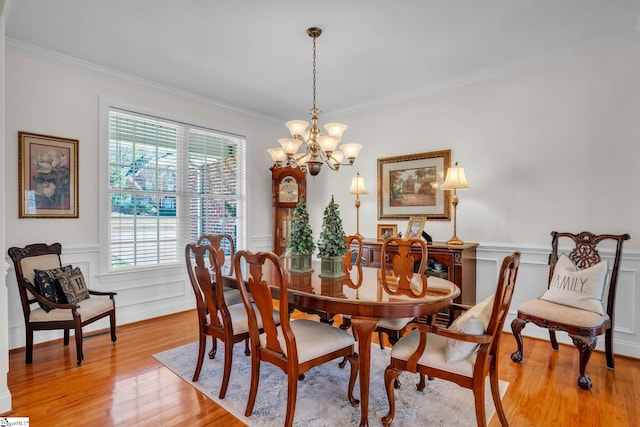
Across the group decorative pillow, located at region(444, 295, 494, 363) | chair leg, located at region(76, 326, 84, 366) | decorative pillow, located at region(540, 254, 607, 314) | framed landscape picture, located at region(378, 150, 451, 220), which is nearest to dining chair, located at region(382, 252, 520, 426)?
decorative pillow, located at region(444, 295, 494, 363)

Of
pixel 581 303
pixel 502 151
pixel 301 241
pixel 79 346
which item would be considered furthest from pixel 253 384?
pixel 502 151

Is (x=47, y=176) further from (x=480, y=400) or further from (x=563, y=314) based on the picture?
(x=563, y=314)

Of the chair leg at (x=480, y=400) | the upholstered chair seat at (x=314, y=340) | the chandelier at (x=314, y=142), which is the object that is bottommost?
the chair leg at (x=480, y=400)

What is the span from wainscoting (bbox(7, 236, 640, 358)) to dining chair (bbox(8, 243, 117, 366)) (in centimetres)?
26

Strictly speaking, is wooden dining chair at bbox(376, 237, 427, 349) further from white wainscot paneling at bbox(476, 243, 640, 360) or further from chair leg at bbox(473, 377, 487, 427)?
white wainscot paneling at bbox(476, 243, 640, 360)

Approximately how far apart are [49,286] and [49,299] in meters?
0.11

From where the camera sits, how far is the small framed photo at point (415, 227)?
388cm

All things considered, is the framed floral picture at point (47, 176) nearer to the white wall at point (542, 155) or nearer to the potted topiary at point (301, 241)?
the potted topiary at point (301, 241)

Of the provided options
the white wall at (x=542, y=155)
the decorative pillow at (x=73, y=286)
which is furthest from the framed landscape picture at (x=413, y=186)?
the decorative pillow at (x=73, y=286)

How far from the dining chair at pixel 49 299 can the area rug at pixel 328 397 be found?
759mm

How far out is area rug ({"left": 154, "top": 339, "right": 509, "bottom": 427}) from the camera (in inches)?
80.8

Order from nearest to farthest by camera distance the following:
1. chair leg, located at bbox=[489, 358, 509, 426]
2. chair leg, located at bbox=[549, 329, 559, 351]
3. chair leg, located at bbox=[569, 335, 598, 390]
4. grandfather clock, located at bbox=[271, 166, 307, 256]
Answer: chair leg, located at bbox=[489, 358, 509, 426] < chair leg, located at bbox=[569, 335, 598, 390] < chair leg, located at bbox=[549, 329, 559, 351] < grandfather clock, located at bbox=[271, 166, 307, 256]

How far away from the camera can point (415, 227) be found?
Answer: 3947 mm

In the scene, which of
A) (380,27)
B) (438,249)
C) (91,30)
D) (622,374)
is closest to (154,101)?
(91,30)
